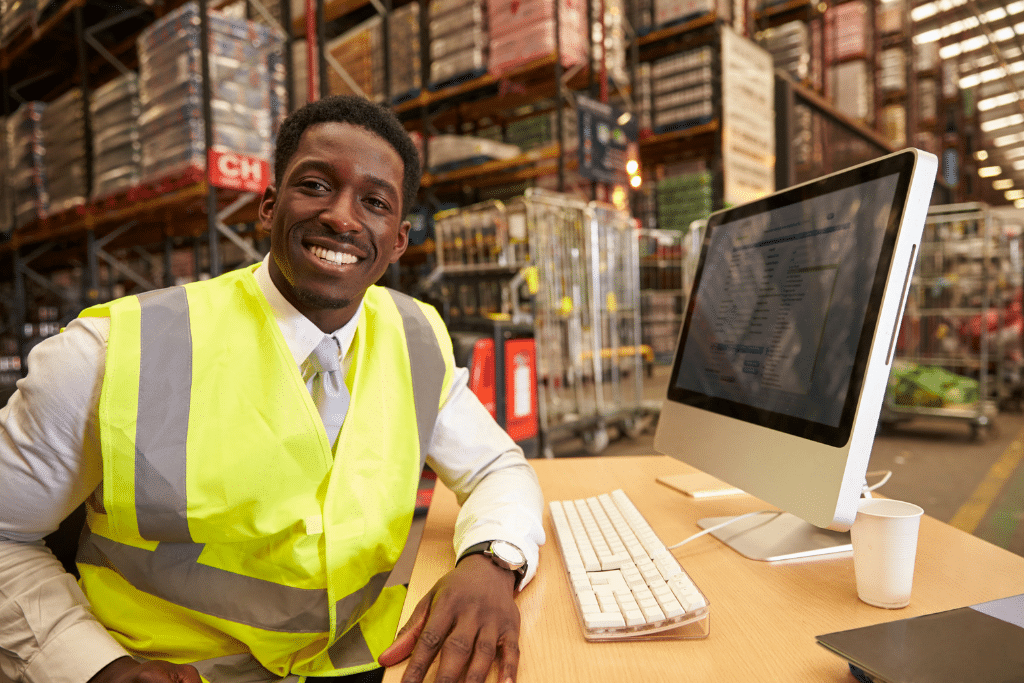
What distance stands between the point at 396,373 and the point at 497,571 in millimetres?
420

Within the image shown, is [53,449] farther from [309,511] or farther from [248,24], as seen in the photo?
[248,24]

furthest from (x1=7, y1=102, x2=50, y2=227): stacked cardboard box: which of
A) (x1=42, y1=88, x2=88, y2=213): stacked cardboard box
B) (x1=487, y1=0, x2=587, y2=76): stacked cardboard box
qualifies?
(x1=487, y1=0, x2=587, y2=76): stacked cardboard box

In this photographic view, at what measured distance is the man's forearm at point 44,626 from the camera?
0.75 m

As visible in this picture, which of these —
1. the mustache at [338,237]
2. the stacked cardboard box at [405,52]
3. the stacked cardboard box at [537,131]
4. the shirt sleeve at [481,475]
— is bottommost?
the shirt sleeve at [481,475]

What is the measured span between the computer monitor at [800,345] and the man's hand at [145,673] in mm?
783

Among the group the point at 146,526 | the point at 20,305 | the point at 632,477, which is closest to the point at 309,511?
the point at 146,526

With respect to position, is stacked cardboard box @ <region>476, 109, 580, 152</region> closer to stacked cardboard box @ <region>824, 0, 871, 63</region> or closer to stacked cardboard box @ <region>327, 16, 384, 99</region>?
stacked cardboard box @ <region>327, 16, 384, 99</region>

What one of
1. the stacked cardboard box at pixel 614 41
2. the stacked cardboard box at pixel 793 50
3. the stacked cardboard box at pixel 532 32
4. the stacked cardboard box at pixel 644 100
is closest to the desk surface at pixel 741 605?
the stacked cardboard box at pixel 532 32

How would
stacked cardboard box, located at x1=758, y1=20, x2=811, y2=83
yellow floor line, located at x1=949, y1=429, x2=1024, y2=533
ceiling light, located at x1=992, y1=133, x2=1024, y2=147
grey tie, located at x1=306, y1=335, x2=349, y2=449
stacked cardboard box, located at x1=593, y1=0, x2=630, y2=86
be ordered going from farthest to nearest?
ceiling light, located at x1=992, y1=133, x2=1024, y2=147 → stacked cardboard box, located at x1=758, y1=20, x2=811, y2=83 → stacked cardboard box, located at x1=593, y1=0, x2=630, y2=86 → yellow floor line, located at x1=949, y1=429, x2=1024, y2=533 → grey tie, located at x1=306, y1=335, x2=349, y2=449

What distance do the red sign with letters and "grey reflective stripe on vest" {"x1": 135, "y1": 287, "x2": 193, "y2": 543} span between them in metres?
3.01

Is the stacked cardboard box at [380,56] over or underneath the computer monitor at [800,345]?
over

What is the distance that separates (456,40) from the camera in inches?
206

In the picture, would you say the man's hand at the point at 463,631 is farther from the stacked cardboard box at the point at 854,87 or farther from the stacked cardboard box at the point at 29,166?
the stacked cardboard box at the point at 854,87

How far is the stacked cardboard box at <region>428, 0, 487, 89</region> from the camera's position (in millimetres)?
5094
